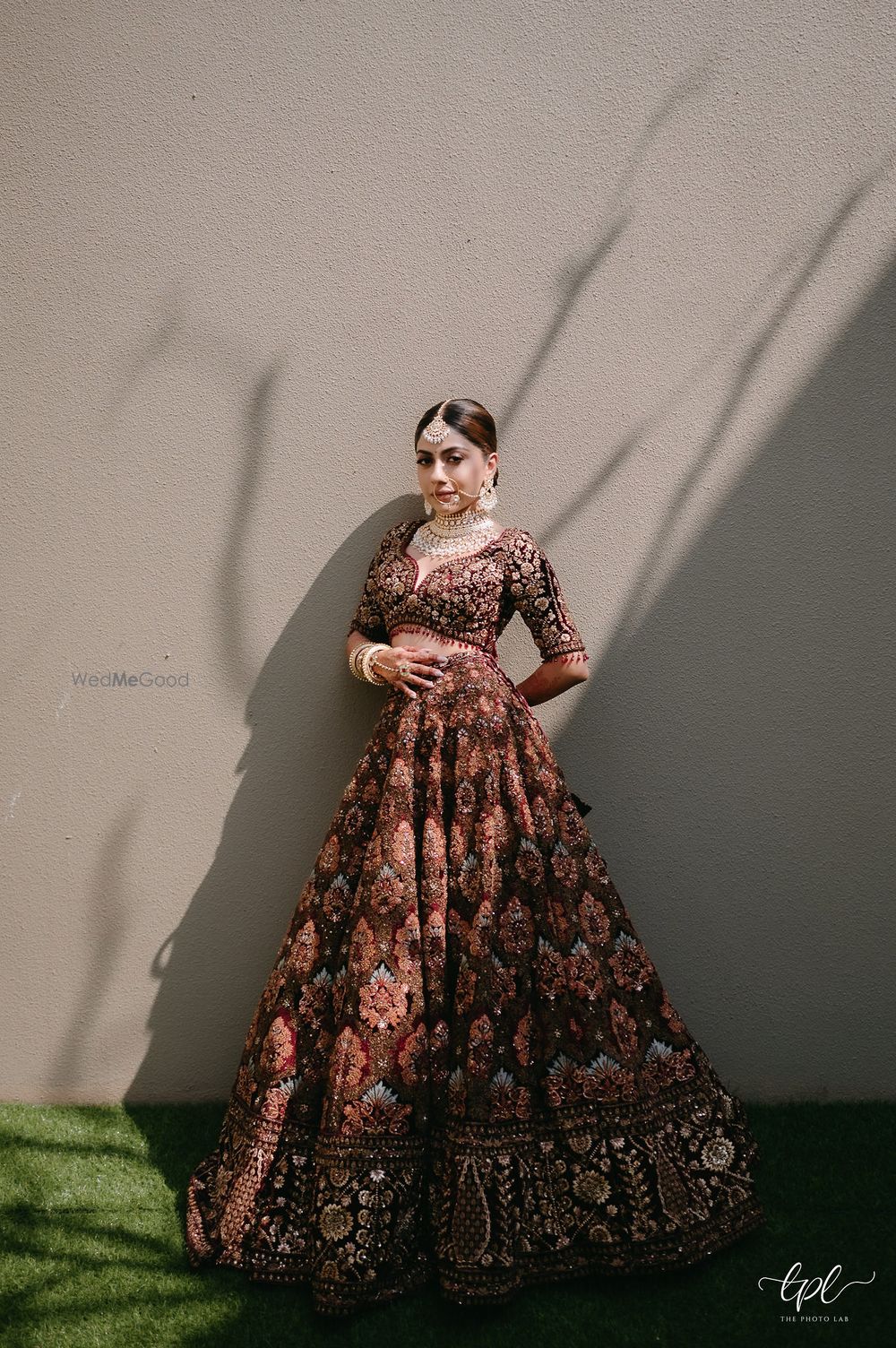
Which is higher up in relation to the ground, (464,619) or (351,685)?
(464,619)

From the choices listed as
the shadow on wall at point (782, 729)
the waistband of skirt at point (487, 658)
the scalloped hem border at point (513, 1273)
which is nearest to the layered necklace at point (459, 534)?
the waistband of skirt at point (487, 658)

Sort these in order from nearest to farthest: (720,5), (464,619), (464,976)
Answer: (464,976) → (464,619) → (720,5)

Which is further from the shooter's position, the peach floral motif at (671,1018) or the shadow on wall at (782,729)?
the shadow on wall at (782,729)

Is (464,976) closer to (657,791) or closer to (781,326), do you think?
(657,791)

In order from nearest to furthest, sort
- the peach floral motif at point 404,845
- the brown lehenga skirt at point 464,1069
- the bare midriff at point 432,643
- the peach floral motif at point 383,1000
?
the brown lehenga skirt at point 464,1069
the peach floral motif at point 383,1000
the peach floral motif at point 404,845
the bare midriff at point 432,643

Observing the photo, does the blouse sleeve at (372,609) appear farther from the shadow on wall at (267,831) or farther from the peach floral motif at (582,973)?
the peach floral motif at (582,973)

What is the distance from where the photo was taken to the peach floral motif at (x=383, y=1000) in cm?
216

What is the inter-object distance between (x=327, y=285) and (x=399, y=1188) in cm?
232

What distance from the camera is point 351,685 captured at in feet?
9.21

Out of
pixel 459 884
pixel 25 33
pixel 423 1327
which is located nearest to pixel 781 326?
pixel 459 884

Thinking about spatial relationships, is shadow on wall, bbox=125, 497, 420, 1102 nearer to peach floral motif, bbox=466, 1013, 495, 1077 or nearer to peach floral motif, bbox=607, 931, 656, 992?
peach floral motif, bbox=466, 1013, 495, 1077

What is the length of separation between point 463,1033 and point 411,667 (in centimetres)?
86

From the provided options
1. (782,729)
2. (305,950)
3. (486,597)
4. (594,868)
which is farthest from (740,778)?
(305,950)

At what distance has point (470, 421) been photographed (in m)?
2.50
